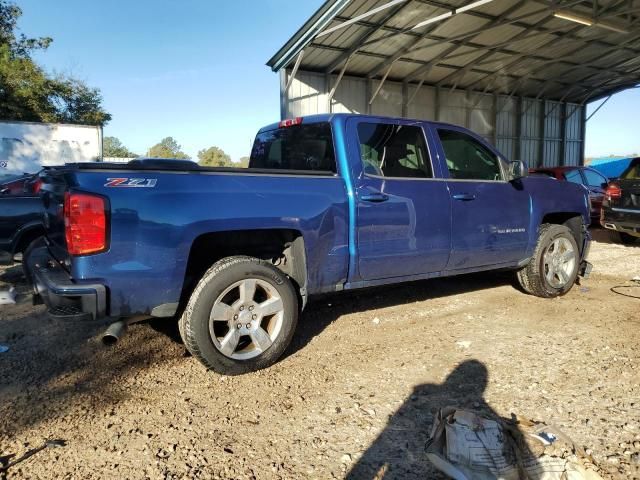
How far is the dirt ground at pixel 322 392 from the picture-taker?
8.25 feet

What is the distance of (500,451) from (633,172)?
8.35m

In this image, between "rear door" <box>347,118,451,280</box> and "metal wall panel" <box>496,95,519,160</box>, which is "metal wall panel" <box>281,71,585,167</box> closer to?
"metal wall panel" <box>496,95,519,160</box>

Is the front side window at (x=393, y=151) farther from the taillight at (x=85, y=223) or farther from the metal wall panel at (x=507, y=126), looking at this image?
the metal wall panel at (x=507, y=126)

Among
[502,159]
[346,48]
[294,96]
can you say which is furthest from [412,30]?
[502,159]

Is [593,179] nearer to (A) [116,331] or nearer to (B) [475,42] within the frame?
(B) [475,42]

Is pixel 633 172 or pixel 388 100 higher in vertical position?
pixel 388 100

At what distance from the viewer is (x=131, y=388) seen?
331 centimetres

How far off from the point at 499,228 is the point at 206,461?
3.57 metres

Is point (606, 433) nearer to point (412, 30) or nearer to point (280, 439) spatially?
point (280, 439)

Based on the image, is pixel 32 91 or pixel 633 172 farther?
pixel 32 91

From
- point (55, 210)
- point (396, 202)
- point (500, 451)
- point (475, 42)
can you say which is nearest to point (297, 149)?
point (396, 202)

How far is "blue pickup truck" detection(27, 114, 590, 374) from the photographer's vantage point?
116 inches

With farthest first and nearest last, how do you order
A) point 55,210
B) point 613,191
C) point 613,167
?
point 613,167
point 613,191
point 55,210

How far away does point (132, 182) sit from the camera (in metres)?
2.94
